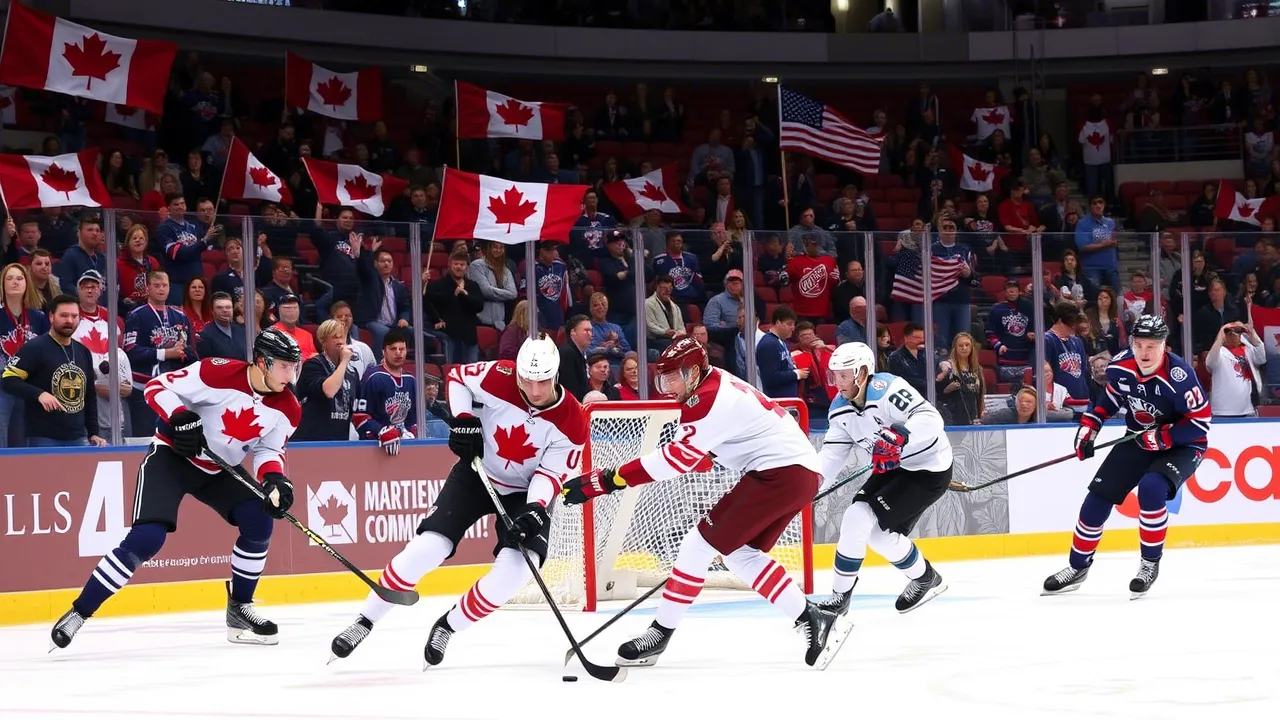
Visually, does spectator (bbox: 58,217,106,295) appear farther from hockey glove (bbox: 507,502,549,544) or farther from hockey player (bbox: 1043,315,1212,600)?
hockey player (bbox: 1043,315,1212,600)

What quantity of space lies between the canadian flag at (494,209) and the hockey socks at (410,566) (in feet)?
17.4

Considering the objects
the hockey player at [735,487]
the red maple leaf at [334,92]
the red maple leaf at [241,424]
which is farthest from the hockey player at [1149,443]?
the red maple leaf at [334,92]

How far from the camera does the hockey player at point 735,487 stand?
5.79 m

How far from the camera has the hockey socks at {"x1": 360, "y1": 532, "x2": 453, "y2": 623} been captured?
6105 millimetres

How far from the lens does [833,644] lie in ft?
20.2

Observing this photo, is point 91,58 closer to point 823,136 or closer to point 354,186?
point 354,186

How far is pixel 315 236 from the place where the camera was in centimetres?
978

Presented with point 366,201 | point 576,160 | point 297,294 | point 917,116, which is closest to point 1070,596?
point 297,294

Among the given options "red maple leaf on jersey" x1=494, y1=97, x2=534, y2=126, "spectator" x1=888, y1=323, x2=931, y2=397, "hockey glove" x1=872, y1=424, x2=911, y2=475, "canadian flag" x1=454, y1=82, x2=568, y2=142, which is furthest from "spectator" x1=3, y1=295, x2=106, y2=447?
"red maple leaf on jersey" x1=494, y1=97, x2=534, y2=126

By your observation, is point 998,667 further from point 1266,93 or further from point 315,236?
point 1266,93

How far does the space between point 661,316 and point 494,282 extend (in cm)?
117

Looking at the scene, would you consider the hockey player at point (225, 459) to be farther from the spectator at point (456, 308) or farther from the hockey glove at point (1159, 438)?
the hockey glove at point (1159, 438)

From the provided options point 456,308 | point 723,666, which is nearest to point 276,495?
point 723,666

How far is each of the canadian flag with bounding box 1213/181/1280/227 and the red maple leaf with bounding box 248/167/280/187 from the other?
32.3ft
